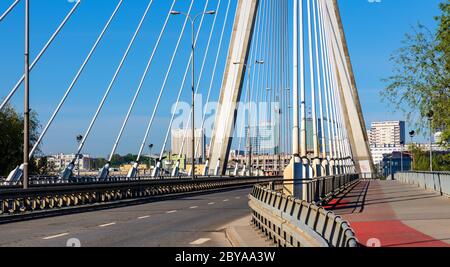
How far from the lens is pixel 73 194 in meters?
31.6

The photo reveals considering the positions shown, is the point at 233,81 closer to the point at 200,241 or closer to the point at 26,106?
the point at 26,106

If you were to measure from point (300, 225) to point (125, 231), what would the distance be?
8676mm

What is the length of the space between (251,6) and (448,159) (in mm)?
24280

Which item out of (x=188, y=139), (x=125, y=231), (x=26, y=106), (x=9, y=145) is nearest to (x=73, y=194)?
(x=26, y=106)

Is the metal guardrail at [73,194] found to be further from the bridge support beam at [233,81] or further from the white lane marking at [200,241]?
the bridge support beam at [233,81]

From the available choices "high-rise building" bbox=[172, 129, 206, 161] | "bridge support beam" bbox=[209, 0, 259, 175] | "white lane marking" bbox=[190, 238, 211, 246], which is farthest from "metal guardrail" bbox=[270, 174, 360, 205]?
"high-rise building" bbox=[172, 129, 206, 161]

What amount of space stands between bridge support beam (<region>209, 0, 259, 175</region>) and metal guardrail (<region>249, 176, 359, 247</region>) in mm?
39273

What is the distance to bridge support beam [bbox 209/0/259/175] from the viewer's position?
56.2 m

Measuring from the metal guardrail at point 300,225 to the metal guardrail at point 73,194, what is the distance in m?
10.8

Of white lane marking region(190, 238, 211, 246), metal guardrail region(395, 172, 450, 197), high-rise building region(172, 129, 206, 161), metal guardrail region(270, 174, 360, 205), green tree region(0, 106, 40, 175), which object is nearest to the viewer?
white lane marking region(190, 238, 211, 246)

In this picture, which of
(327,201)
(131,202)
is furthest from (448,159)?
(131,202)

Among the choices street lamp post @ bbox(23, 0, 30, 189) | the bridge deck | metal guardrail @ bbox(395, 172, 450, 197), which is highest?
street lamp post @ bbox(23, 0, 30, 189)

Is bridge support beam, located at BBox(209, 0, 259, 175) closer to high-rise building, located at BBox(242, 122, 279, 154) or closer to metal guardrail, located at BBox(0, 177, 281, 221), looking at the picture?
metal guardrail, located at BBox(0, 177, 281, 221)

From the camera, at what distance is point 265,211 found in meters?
15.8
